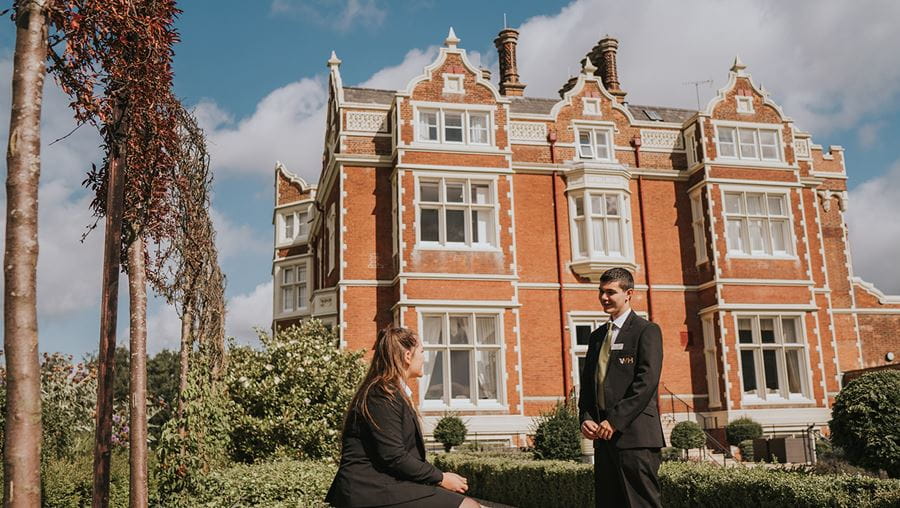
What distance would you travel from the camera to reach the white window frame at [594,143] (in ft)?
73.8

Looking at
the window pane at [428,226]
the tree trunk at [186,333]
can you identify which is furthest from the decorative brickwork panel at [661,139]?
the tree trunk at [186,333]

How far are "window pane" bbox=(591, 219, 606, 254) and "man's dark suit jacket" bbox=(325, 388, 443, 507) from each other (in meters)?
17.7

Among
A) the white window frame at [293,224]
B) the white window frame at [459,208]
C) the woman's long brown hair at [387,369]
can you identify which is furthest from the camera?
the white window frame at [293,224]

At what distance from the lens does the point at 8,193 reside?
198 inches

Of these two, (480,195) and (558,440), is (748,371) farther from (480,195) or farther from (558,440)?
(480,195)

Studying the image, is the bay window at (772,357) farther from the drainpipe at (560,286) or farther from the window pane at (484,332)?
the window pane at (484,332)

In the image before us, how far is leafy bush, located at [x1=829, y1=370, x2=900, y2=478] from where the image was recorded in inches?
460

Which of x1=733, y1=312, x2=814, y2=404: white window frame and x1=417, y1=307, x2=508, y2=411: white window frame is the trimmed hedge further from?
x1=733, y1=312, x2=814, y2=404: white window frame

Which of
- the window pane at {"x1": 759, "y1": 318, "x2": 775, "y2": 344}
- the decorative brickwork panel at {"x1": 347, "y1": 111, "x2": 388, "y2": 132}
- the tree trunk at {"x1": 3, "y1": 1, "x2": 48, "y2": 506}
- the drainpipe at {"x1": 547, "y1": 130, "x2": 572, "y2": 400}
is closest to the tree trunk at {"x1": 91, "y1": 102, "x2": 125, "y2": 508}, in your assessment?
the tree trunk at {"x1": 3, "y1": 1, "x2": 48, "y2": 506}

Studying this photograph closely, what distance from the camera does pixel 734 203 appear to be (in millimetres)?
22359

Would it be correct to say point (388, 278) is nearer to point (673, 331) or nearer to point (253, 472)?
point (673, 331)

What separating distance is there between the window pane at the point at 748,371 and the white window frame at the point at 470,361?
6.58 meters

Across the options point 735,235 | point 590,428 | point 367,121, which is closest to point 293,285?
point 367,121

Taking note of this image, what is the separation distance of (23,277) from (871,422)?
1134 cm
